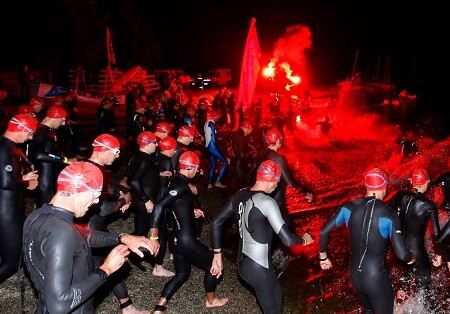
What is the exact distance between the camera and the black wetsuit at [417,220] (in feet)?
19.2

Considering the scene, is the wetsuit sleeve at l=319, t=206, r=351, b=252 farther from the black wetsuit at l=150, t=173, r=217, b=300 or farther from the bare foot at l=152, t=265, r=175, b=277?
the bare foot at l=152, t=265, r=175, b=277

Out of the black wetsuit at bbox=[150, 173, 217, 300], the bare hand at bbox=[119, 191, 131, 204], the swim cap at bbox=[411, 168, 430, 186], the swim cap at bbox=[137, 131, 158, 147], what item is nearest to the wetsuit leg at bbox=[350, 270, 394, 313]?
the swim cap at bbox=[411, 168, 430, 186]

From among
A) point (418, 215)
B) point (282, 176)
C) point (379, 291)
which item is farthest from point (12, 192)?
point (418, 215)

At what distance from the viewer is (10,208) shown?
217 inches

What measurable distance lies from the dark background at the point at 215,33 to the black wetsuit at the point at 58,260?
3094cm

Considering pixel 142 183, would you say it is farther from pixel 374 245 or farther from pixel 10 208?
pixel 374 245

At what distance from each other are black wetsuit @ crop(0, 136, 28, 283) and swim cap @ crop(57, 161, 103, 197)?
258cm

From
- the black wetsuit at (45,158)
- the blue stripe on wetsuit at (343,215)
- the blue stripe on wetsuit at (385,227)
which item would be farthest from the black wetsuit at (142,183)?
the blue stripe on wetsuit at (385,227)

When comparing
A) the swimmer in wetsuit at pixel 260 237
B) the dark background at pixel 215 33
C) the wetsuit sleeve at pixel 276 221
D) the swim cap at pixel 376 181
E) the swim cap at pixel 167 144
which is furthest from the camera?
the dark background at pixel 215 33

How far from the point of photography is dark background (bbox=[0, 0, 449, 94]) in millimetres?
31250

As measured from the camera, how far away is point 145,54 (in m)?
43.4

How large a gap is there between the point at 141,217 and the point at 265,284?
2.90 meters

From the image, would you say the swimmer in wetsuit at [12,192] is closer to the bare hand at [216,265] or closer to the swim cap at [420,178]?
the bare hand at [216,265]

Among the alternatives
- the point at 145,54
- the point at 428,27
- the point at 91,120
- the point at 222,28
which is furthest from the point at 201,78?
the point at 428,27
